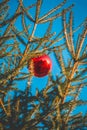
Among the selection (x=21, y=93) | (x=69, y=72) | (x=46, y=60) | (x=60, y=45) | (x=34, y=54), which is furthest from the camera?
(x=46, y=60)

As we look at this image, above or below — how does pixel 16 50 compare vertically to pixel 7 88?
above

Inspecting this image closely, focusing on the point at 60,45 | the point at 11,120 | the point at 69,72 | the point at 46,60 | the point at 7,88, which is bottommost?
the point at 11,120

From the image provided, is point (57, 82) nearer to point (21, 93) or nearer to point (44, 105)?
point (44, 105)

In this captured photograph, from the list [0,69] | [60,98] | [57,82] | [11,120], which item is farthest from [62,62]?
[0,69]

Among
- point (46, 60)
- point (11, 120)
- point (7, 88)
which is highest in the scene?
point (46, 60)

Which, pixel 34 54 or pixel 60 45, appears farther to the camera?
pixel 60 45

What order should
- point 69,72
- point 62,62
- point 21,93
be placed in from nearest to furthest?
point 62,62 < point 69,72 < point 21,93

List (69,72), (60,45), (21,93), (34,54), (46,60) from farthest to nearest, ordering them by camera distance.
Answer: (46,60)
(21,93)
(60,45)
(34,54)
(69,72)

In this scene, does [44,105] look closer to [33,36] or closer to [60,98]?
[60,98]

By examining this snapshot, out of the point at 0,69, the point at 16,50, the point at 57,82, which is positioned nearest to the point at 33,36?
the point at 16,50
